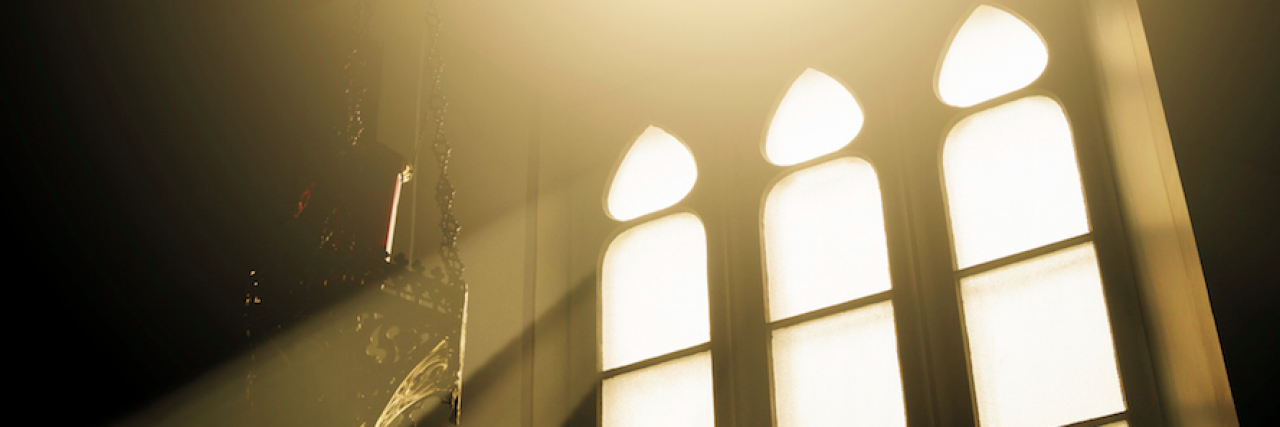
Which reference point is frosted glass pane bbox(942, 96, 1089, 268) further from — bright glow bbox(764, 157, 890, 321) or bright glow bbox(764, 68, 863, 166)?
bright glow bbox(764, 68, 863, 166)

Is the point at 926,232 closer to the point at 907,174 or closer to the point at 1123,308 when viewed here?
the point at 907,174

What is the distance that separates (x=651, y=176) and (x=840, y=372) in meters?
0.97

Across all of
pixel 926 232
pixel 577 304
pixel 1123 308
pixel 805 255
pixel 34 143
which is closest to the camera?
pixel 34 143

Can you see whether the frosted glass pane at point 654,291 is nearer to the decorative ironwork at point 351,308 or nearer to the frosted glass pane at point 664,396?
the frosted glass pane at point 664,396

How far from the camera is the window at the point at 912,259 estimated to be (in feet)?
8.66

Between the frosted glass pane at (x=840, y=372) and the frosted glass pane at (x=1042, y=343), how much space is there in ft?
0.70

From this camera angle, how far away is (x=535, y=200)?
3.67 m

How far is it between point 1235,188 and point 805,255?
1259mm

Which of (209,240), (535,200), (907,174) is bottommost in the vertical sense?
(209,240)

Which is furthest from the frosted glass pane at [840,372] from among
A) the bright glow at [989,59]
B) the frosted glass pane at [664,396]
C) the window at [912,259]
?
the bright glow at [989,59]

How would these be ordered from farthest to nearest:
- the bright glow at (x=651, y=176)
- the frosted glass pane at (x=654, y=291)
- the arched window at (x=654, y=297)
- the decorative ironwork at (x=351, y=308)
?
the bright glow at (x=651, y=176), the frosted glass pane at (x=654, y=291), the arched window at (x=654, y=297), the decorative ironwork at (x=351, y=308)

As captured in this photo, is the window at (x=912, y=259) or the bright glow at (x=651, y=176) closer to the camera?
the window at (x=912, y=259)

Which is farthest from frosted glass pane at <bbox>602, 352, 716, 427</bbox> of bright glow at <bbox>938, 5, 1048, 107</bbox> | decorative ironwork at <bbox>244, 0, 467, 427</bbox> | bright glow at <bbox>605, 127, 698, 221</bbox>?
decorative ironwork at <bbox>244, 0, 467, 427</bbox>

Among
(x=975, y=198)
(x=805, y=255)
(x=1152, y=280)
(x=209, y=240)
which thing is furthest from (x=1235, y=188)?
(x=209, y=240)
